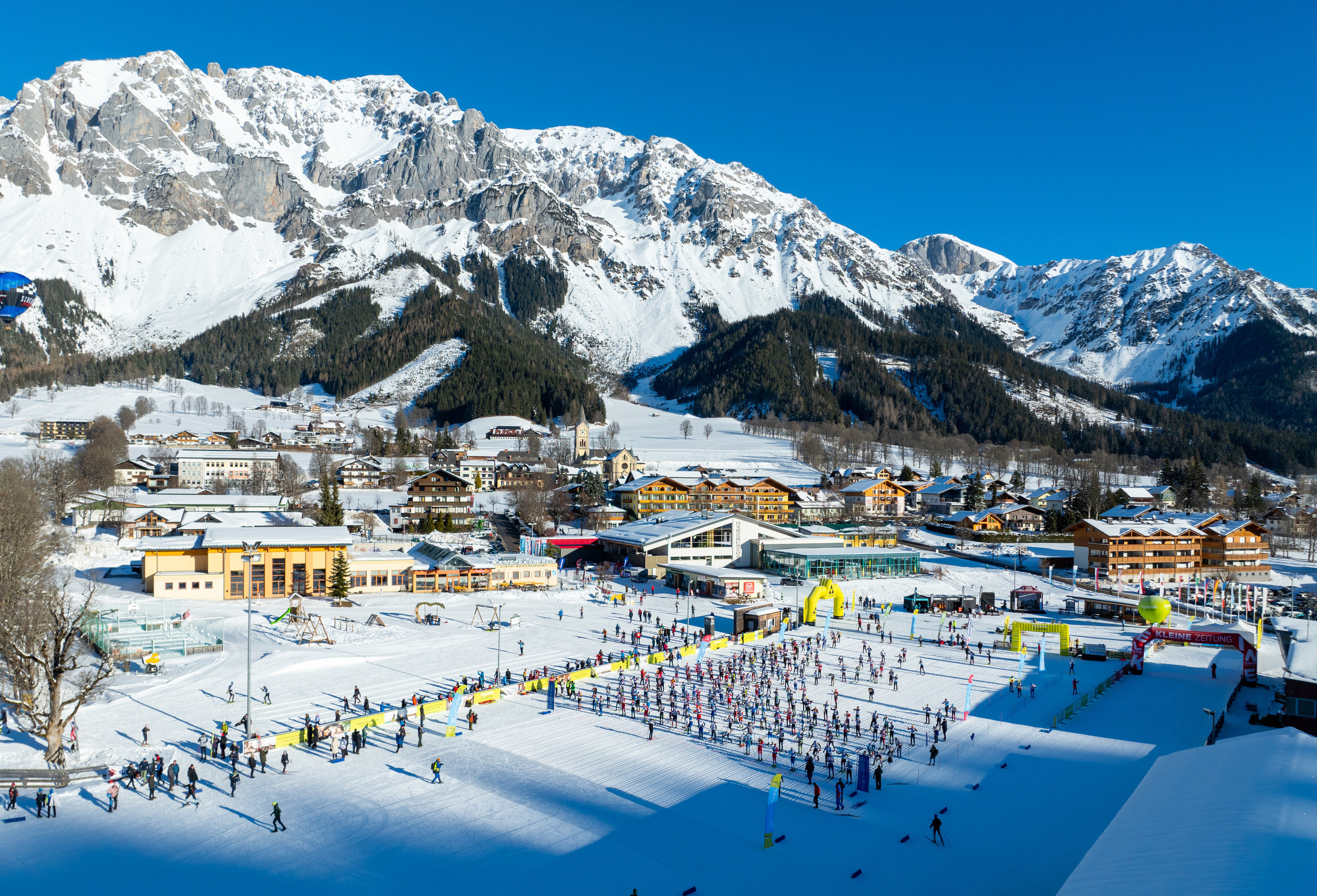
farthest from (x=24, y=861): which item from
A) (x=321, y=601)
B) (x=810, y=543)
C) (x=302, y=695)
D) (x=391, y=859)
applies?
(x=810, y=543)

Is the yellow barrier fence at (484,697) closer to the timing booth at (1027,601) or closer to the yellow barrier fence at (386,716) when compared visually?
the yellow barrier fence at (386,716)

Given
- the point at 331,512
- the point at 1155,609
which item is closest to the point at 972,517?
the point at 1155,609

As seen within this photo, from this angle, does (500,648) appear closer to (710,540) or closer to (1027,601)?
(710,540)

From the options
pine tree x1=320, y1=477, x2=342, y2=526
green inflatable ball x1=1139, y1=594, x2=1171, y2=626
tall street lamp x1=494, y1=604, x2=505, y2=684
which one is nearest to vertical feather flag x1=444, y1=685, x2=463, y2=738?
tall street lamp x1=494, y1=604, x2=505, y2=684

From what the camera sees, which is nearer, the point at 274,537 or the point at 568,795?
the point at 568,795

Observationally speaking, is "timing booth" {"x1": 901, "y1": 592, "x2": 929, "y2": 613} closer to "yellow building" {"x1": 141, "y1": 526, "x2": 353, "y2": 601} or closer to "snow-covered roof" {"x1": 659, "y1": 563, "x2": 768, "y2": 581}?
"snow-covered roof" {"x1": 659, "y1": 563, "x2": 768, "y2": 581}

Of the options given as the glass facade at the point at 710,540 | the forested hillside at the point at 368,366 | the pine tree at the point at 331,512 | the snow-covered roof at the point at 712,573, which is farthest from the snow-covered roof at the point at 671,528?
the forested hillside at the point at 368,366

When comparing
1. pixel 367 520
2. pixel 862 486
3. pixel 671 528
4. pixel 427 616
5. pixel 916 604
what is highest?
pixel 862 486
